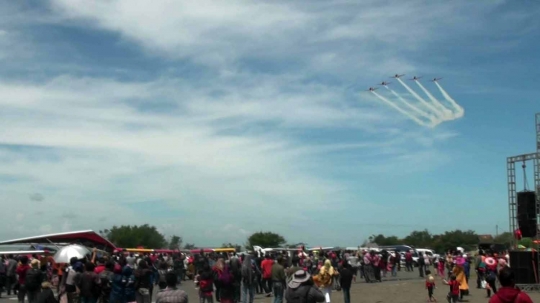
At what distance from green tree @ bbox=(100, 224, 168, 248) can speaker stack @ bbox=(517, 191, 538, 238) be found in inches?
3948

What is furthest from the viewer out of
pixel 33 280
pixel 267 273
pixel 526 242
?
pixel 526 242

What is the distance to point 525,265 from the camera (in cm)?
2286

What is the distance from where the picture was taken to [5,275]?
75.9 ft

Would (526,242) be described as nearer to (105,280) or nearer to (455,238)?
(105,280)

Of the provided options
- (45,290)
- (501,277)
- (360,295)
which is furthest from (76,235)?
(501,277)

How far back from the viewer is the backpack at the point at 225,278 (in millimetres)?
13770

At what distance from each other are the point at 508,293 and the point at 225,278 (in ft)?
27.3

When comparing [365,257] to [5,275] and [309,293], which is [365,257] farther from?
[309,293]

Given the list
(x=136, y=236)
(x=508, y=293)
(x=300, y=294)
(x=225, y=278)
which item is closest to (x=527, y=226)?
(x=225, y=278)

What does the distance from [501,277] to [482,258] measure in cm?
1946

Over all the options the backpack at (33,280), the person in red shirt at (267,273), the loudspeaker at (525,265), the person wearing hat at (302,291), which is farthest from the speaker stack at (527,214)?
the backpack at (33,280)

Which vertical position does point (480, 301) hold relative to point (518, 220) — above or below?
below

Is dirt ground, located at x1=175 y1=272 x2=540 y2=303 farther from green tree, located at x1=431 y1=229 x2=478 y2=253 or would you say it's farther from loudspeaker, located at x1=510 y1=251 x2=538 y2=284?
green tree, located at x1=431 y1=229 x2=478 y2=253

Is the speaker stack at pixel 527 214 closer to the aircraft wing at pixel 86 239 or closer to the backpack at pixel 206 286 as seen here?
the backpack at pixel 206 286
